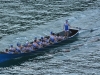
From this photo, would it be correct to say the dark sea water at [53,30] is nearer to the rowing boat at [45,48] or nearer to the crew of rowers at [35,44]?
the rowing boat at [45,48]

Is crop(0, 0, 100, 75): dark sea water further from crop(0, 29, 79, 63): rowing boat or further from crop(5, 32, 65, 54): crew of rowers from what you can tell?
crop(5, 32, 65, 54): crew of rowers

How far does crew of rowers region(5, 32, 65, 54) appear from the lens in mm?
54188

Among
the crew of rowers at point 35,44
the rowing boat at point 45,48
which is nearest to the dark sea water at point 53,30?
the rowing boat at point 45,48

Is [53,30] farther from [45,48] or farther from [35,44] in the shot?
[35,44]

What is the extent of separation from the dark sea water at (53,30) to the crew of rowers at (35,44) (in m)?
1.30

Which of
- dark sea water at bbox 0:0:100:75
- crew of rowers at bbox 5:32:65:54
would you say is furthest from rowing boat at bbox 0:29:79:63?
dark sea water at bbox 0:0:100:75

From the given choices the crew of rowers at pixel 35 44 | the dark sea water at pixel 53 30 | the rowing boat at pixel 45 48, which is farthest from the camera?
the crew of rowers at pixel 35 44

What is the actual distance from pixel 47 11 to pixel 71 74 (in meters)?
33.5

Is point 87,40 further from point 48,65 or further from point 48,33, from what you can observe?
point 48,65

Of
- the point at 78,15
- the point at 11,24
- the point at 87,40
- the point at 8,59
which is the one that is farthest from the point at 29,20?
the point at 8,59

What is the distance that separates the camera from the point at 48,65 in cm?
5331

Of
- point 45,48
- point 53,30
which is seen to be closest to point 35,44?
point 45,48

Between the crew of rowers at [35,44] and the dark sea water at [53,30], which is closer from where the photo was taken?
the dark sea water at [53,30]

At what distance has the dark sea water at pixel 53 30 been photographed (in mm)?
52219
